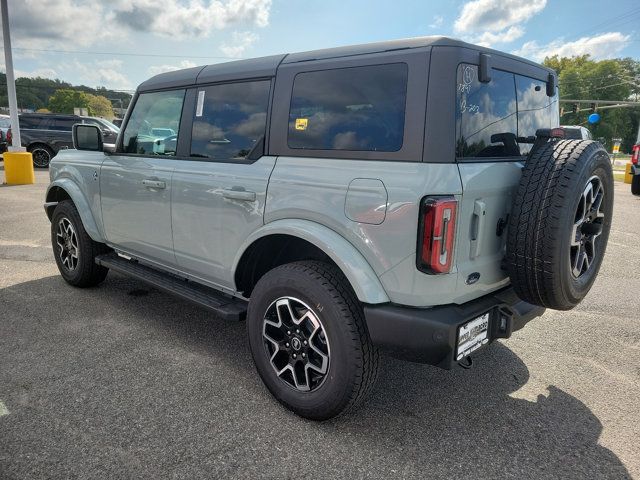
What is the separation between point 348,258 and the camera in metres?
2.27

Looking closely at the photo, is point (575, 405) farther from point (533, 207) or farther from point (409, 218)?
point (409, 218)

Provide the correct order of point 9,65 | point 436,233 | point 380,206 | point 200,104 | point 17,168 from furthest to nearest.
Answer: point 17,168, point 9,65, point 200,104, point 380,206, point 436,233

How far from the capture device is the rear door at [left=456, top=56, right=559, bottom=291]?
218 centimetres

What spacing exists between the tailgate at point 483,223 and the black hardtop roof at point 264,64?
0.60 metres

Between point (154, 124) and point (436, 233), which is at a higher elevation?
point (154, 124)

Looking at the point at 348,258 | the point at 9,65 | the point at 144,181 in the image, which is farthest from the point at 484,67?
the point at 9,65

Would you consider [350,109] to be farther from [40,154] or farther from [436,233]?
[40,154]

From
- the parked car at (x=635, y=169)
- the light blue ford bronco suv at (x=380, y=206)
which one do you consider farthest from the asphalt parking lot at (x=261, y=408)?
the parked car at (x=635, y=169)

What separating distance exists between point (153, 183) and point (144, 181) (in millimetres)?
127

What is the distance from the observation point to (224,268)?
3.02m

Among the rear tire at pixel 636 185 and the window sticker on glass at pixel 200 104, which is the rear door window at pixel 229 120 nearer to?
the window sticker on glass at pixel 200 104

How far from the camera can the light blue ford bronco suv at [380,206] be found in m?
2.13

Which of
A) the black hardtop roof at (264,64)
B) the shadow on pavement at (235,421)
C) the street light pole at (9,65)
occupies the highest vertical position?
the street light pole at (9,65)

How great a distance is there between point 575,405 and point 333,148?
6.78 ft
